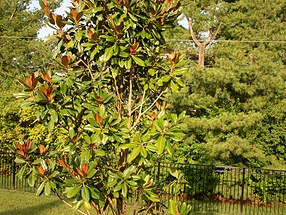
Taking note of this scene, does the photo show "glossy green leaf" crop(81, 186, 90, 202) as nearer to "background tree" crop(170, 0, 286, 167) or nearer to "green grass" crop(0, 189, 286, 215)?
"green grass" crop(0, 189, 286, 215)

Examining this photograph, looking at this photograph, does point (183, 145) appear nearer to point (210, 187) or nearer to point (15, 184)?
point (210, 187)

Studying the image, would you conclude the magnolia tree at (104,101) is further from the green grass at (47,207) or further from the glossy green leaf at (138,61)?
the green grass at (47,207)

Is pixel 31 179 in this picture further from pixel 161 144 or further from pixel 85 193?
pixel 161 144

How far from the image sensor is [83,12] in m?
2.88

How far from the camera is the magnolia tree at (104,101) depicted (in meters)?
2.50

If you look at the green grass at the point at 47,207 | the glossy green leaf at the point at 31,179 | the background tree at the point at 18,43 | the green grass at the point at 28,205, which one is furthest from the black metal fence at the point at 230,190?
the background tree at the point at 18,43

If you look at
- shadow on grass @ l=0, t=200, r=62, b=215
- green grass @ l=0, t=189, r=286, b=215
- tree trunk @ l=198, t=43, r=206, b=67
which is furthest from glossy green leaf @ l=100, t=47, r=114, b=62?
tree trunk @ l=198, t=43, r=206, b=67

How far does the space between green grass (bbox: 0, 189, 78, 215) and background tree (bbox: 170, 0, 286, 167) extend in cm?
425

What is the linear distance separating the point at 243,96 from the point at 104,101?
926cm

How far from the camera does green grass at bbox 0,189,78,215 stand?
848 cm

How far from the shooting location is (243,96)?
1125 centimetres

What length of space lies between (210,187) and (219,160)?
88 centimetres

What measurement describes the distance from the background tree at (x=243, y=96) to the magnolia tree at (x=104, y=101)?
7447mm

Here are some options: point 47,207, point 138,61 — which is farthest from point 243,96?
point 138,61
